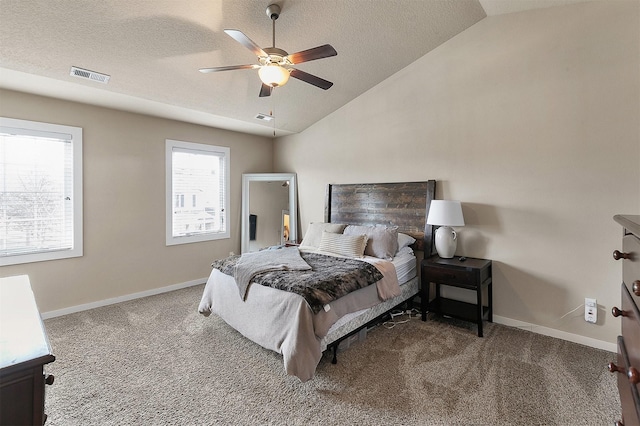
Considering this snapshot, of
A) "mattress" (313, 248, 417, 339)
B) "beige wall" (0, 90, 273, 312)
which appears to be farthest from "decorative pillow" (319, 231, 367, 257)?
"beige wall" (0, 90, 273, 312)

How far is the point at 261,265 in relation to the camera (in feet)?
9.05

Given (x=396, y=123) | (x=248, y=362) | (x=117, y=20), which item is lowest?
(x=248, y=362)

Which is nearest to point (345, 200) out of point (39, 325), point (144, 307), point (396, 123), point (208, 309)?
point (396, 123)

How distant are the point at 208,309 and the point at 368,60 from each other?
3244 millimetres

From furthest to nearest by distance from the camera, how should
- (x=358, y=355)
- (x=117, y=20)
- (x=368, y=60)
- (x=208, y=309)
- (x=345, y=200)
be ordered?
(x=345, y=200), (x=368, y=60), (x=208, y=309), (x=358, y=355), (x=117, y=20)

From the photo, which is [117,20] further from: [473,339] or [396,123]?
[473,339]

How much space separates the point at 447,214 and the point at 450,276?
63 cm

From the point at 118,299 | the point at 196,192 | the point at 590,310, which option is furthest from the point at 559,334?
the point at 118,299

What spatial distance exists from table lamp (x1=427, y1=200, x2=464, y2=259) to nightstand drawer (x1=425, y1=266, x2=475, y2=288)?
0.27 metres

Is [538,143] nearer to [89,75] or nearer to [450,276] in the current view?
[450,276]

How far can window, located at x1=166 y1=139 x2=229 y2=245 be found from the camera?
173 inches

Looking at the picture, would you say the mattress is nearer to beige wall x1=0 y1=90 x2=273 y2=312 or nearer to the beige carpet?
the beige carpet

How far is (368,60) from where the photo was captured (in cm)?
343

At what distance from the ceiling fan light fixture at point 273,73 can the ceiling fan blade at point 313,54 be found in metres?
0.11
